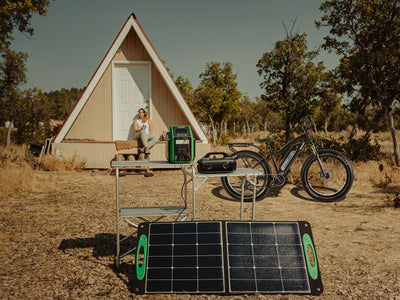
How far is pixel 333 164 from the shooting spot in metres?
6.93

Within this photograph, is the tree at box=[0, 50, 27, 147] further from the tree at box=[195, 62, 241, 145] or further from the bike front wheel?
the bike front wheel

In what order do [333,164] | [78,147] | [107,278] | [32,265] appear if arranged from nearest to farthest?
[107,278] → [32,265] → [333,164] → [78,147]

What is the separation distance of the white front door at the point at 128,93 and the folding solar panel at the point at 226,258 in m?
7.76

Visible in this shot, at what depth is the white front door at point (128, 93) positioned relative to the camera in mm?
10531

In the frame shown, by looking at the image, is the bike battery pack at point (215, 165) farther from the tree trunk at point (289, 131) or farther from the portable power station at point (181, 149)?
the tree trunk at point (289, 131)

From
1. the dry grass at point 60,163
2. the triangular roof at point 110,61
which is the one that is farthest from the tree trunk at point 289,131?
the dry grass at point 60,163

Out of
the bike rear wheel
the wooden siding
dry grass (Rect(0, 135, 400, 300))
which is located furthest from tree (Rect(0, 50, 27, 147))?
the bike rear wheel

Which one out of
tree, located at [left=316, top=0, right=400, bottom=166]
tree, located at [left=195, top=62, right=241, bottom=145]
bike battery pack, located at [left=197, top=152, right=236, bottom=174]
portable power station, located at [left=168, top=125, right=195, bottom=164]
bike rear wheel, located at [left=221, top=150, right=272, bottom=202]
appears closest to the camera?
bike battery pack, located at [left=197, top=152, right=236, bottom=174]

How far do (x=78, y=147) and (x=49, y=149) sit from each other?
1215 millimetres

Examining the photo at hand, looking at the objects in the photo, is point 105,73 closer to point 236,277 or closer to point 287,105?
point 287,105

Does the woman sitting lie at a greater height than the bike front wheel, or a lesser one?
greater

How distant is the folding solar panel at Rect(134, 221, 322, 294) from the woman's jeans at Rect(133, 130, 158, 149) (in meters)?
6.66

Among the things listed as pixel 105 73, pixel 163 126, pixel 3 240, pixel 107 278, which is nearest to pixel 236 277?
pixel 107 278

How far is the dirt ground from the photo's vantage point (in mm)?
2941
